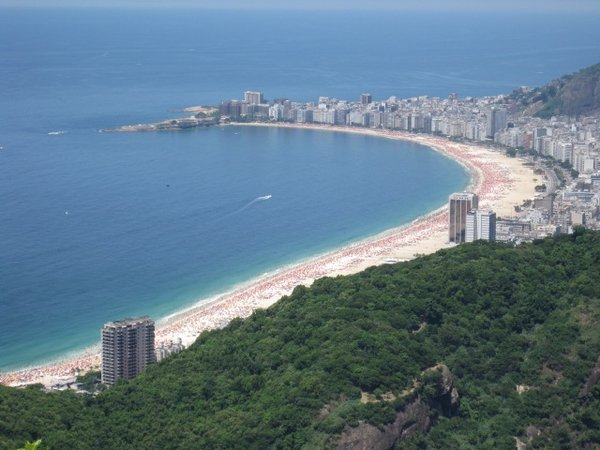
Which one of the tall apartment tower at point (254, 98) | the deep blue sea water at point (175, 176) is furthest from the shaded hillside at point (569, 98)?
the tall apartment tower at point (254, 98)

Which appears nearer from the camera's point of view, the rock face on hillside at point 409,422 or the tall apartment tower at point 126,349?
the rock face on hillside at point 409,422

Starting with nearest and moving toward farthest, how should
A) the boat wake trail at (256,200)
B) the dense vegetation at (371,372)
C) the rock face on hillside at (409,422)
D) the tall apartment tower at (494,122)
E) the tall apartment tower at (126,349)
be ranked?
the rock face on hillside at (409,422)
the dense vegetation at (371,372)
the tall apartment tower at (126,349)
the boat wake trail at (256,200)
the tall apartment tower at (494,122)

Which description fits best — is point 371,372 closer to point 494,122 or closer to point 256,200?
point 256,200

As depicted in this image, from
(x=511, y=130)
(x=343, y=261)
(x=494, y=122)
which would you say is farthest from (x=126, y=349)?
(x=494, y=122)

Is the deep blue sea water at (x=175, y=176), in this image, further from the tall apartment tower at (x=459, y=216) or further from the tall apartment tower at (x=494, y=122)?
the tall apartment tower at (x=494, y=122)

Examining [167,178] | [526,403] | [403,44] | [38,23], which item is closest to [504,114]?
[167,178]

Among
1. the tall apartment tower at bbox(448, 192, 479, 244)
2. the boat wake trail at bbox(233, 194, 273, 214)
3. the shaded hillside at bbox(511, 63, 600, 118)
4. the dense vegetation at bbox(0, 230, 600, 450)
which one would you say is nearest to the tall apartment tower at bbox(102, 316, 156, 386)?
the dense vegetation at bbox(0, 230, 600, 450)

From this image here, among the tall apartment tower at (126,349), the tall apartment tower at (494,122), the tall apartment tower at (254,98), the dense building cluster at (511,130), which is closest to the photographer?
the tall apartment tower at (126,349)

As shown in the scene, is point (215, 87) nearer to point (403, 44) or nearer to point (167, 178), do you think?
point (167, 178)

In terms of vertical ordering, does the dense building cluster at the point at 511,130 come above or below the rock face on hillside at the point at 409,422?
above
